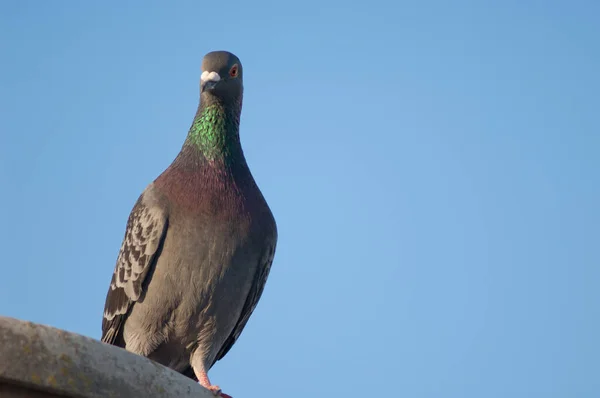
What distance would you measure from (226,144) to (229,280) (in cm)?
141

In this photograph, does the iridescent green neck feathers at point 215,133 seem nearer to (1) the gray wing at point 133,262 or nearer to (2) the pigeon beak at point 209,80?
(2) the pigeon beak at point 209,80

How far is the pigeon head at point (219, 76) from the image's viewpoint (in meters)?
9.04

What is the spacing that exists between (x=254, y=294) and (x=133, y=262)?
3.99 ft

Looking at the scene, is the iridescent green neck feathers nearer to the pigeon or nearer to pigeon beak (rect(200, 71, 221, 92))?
the pigeon

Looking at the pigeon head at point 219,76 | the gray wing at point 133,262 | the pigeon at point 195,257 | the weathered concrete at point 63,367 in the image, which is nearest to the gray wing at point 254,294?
the pigeon at point 195,257

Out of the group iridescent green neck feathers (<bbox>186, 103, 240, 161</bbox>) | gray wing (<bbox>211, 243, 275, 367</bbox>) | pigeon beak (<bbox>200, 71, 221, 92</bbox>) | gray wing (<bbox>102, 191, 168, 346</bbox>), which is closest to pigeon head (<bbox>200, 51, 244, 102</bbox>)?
pigeon beak (<bbox>200, 71, 221, 92</bbox>)

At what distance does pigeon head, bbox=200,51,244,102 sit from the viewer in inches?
356

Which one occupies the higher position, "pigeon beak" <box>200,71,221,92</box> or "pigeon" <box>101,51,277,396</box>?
"pigeon beak" <box>200,71,221,92</box>

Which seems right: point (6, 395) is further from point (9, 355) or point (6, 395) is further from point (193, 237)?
point (193, 237)

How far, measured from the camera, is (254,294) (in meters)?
9.00

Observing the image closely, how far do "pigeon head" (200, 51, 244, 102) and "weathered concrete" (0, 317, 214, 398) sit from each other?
5.07 m

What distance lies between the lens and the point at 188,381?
4.64m

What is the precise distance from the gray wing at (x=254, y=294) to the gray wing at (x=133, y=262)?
3.32ft

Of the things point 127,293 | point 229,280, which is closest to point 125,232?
point 127,293
